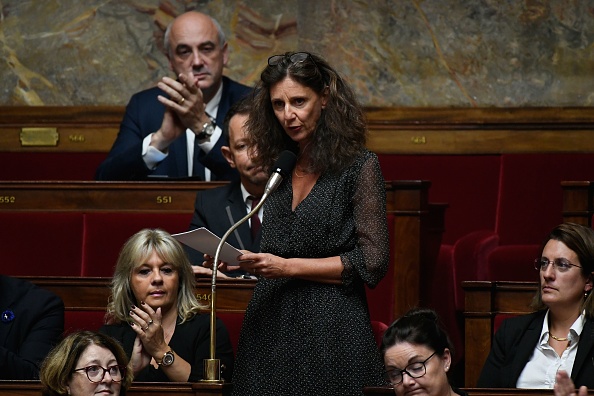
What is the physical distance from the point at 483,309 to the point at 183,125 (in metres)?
1.06

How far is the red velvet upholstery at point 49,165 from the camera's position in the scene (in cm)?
420

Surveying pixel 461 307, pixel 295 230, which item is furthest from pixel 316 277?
pixel 461 307

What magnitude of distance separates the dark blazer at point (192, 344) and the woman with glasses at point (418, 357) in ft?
1.46

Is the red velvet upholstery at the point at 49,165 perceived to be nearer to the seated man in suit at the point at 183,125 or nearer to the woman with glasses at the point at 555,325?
the seated man in suit at the point at 183,125

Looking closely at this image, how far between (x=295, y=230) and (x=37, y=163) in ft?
7.91

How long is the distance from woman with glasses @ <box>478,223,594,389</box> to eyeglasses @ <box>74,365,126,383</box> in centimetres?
75

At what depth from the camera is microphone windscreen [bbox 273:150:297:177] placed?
6.63 feet

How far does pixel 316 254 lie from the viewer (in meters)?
2.01

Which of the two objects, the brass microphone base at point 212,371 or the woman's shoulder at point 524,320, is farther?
the woman's shoulder at point 524,320

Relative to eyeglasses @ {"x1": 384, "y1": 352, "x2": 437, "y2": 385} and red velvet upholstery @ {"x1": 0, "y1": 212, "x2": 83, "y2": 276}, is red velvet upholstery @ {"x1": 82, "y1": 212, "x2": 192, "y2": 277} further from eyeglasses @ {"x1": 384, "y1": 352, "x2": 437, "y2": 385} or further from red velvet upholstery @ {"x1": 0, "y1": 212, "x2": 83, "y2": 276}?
eyeglasses @ {"x1": 384, "y1": 352, "x2": 437, "y2": 385}

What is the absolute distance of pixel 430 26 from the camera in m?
4.16

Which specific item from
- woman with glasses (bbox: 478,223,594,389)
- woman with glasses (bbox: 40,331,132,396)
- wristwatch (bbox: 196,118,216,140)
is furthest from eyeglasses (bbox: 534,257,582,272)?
wristwatch (bbox: 196,118,216,140)

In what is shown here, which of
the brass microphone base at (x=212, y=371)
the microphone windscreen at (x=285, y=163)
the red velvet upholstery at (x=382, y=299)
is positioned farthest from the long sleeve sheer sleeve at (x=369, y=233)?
the red velvet upholstery at (x=382, y=299)

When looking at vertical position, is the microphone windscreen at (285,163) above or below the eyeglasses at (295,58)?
below
